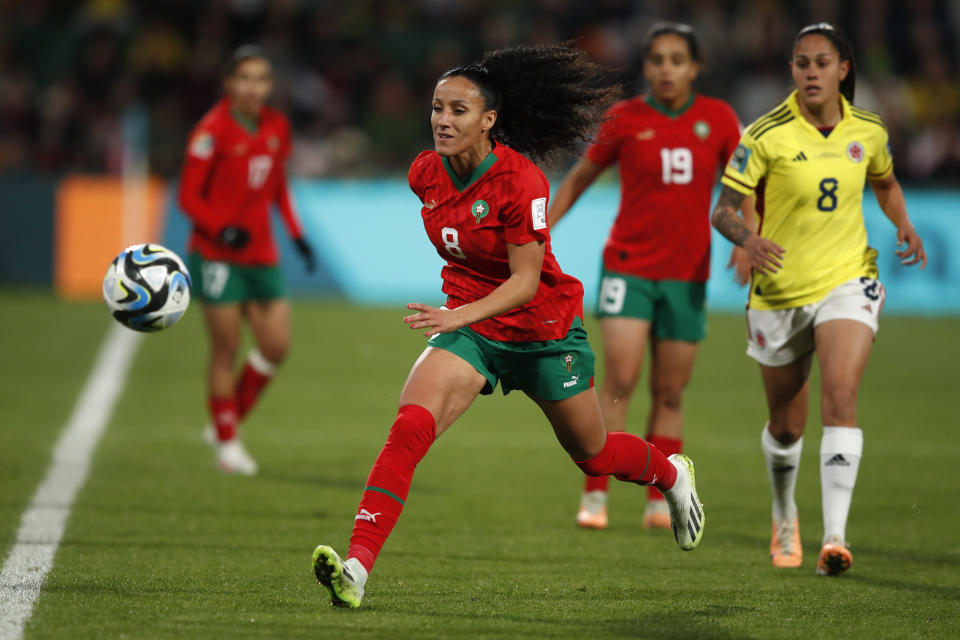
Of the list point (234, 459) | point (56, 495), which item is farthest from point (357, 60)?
point (56, 495)

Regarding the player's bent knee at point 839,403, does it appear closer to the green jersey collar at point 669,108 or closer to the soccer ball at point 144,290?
the green jersey collar at point 669,108

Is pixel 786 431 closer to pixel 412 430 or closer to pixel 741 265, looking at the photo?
pixel 741 265

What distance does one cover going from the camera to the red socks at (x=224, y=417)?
8758 millimetres

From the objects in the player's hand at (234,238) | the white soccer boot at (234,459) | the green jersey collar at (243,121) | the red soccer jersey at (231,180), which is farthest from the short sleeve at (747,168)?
the white soccer boot at (234,459)

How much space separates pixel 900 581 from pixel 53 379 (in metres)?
8.75

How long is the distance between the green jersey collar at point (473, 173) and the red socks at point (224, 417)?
13.2 ft

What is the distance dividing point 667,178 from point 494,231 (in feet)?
7.15

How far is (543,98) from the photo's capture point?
546cm

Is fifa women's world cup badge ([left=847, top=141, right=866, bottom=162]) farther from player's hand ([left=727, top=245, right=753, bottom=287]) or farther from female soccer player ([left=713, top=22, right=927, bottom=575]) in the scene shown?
player's hand ([left=727, top=245, right=753, bottom=287])

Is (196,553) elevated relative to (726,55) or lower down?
Answer: lower down

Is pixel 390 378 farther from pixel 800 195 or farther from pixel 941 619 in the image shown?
pixel 941 619

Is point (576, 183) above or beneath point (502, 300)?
above

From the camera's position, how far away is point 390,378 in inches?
517

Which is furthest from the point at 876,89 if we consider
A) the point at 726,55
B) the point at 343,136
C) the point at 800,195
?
the point at 800,195
